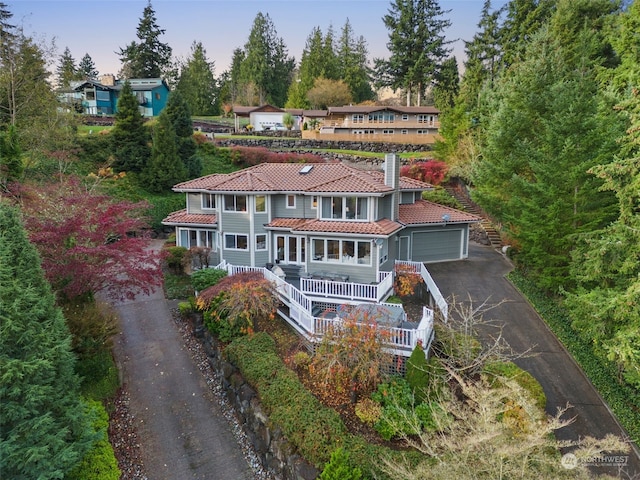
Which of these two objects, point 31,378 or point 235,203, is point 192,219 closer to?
point 235,203

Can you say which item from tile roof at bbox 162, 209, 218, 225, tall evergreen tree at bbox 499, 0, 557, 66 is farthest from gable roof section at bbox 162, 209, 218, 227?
tall evergreen tree at bbox 499, 0, 557, 66

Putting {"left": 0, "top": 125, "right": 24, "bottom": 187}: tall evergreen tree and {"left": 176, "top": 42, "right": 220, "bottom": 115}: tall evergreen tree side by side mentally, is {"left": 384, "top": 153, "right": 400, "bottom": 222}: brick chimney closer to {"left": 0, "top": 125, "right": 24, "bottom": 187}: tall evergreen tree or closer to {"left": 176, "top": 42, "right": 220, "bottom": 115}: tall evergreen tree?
{"left": 0, "top": 125, "right": 24, "bottom": 187}: tall evergreen tree

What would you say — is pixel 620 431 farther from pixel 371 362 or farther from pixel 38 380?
pixel 38 380

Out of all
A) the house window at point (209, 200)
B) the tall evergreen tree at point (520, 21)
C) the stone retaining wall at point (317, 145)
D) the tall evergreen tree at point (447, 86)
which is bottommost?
the house window at point (209, 200)

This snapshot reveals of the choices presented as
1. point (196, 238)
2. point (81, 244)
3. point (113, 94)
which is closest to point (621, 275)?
point (81, 244)

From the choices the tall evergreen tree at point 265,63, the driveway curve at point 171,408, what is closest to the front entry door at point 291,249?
the driveway curve at point 171,408

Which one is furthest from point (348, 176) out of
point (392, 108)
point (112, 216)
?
point (392, 108)

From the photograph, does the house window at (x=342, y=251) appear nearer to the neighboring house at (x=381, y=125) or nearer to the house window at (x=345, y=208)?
the house window at (x=345, y=208)
